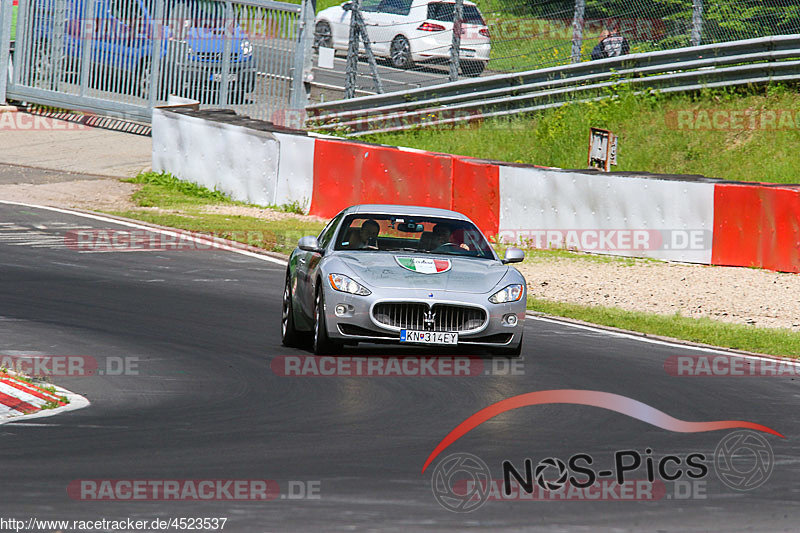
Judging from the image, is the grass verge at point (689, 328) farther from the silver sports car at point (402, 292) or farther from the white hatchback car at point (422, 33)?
the white hatchback car at point (422, 33)

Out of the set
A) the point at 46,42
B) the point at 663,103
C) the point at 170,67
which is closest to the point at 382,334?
the point at 663,103

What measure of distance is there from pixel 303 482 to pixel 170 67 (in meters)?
22.7

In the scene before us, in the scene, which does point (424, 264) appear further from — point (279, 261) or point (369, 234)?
point (279, 261)

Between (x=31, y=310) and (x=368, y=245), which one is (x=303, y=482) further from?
(x=31, y=310)

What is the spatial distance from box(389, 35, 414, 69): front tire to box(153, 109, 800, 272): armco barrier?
430cm

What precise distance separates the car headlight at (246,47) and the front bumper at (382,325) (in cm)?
1805

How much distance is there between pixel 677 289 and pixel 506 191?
4197mm

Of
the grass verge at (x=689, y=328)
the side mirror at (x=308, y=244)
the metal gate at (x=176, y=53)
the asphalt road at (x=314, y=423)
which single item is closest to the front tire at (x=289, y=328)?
the asphalt road at (x=314, y=423)

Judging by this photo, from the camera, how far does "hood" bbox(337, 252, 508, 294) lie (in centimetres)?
1033

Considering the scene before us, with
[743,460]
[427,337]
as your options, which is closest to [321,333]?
[427,337]

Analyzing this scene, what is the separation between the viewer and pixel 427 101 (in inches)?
997

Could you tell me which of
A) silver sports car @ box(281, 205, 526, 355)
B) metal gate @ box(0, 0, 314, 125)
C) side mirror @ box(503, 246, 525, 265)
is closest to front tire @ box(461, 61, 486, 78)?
metal gate @ box(0, 0, 314, 125)

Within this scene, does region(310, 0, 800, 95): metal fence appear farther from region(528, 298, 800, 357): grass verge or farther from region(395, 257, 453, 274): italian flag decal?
region(395, 257, 453, 274): italian flag decal

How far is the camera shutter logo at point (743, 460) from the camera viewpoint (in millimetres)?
6668
